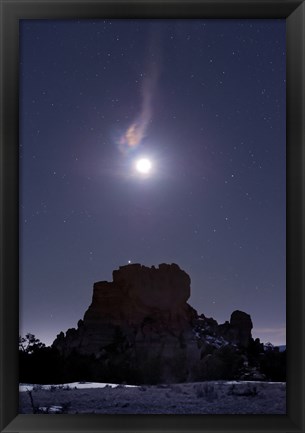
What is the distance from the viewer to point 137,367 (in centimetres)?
148

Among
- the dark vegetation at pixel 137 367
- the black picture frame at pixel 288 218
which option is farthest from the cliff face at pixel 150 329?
the black picture frame at pixel 288 218

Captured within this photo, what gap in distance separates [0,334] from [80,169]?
0.48 m

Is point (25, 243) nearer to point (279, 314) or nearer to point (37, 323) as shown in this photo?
point (37, 323)

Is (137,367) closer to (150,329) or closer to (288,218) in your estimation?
(150,329)

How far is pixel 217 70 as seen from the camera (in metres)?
1.54

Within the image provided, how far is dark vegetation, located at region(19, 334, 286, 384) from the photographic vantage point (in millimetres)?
1470

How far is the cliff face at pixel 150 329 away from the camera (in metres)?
1.47

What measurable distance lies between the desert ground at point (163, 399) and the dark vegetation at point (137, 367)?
19 millimetres

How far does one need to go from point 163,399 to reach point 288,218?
0.58 metres

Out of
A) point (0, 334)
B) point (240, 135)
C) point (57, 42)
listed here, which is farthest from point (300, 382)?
point (57, 42)

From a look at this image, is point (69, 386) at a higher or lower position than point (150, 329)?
lower

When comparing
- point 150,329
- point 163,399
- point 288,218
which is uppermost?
point 288,218

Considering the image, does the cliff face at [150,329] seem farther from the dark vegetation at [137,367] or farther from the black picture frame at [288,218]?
the black picture frame at [288,218]

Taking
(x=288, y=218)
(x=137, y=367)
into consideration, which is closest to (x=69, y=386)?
(x=137, y=367)
